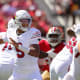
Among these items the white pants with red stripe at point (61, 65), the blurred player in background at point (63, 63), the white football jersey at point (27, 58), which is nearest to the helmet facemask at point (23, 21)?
the white football jersey at point (27, 58)

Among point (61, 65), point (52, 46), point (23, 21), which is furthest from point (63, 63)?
Result: point (52, 46)

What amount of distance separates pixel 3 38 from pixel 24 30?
2.42ft

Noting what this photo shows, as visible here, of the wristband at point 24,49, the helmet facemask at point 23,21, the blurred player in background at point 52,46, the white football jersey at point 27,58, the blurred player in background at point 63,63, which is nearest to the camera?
the wristband at point 24,49

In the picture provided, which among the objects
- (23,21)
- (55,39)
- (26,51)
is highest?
(23,21)

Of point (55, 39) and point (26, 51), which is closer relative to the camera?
point (26, 51)

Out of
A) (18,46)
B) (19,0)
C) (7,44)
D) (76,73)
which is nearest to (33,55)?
(18,46)

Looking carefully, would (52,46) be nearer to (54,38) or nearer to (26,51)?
(54,38)

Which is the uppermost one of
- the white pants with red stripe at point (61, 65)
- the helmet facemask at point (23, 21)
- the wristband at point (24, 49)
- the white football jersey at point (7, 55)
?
the helmet facemask at point (23, 21)

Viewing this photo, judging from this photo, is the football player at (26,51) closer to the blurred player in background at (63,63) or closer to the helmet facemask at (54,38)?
the blurred player in background at (63,63)

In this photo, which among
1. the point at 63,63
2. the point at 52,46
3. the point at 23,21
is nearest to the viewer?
the point at 23,21

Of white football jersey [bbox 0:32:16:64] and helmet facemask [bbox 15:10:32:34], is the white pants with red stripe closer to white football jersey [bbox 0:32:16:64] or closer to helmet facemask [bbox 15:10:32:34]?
white football jersey [bbox 0:32:16:64]

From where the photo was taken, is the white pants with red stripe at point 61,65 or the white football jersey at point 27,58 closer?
the white football jersey at point 27,58

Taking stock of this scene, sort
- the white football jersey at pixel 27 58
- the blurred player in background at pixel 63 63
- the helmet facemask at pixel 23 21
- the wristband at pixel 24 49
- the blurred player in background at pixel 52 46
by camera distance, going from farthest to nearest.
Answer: the blurred player in background at pixel 52 46
the blurred player in background at pixel 63 63
the helmet facemask at pixel 23 21
the white football jersey at pixel 27 58
the wristband at pixel 24 49

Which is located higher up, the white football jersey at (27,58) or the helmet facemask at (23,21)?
Answer: the helmet facemask at (23,21)
